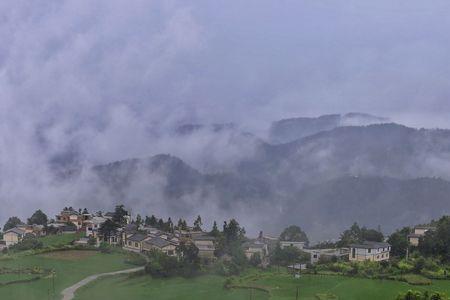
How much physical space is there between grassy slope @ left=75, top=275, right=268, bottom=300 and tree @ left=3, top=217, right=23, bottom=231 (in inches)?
625

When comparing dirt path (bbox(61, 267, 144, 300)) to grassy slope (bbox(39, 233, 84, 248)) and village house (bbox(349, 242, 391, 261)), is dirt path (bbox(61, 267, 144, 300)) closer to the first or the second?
grassy slope (bbox(39, 233, 84, 248))

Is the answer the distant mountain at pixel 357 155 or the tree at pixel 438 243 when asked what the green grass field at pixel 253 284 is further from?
the distant mountain at pixel 357 155

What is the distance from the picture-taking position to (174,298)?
20859mm

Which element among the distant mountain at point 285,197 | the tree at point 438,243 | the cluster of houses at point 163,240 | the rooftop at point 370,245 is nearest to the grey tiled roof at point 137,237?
the cluster of houses at point 163,240

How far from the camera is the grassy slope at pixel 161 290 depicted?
20938mm

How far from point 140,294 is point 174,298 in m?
1.32

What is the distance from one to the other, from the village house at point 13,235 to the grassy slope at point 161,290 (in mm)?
12087

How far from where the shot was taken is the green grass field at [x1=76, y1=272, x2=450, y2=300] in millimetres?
20891

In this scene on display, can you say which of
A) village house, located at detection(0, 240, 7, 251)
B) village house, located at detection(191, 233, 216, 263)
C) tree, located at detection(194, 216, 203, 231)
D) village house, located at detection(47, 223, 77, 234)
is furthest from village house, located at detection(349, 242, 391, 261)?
village house, located at detection(0, 240, 7, 251)

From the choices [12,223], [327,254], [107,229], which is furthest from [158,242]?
[12,223]

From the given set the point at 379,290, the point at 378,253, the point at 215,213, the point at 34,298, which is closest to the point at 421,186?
the point at 215,213

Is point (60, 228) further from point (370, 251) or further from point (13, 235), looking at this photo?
point (370, 251)

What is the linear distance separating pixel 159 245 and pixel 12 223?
13.2m

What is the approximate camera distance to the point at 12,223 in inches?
1487
